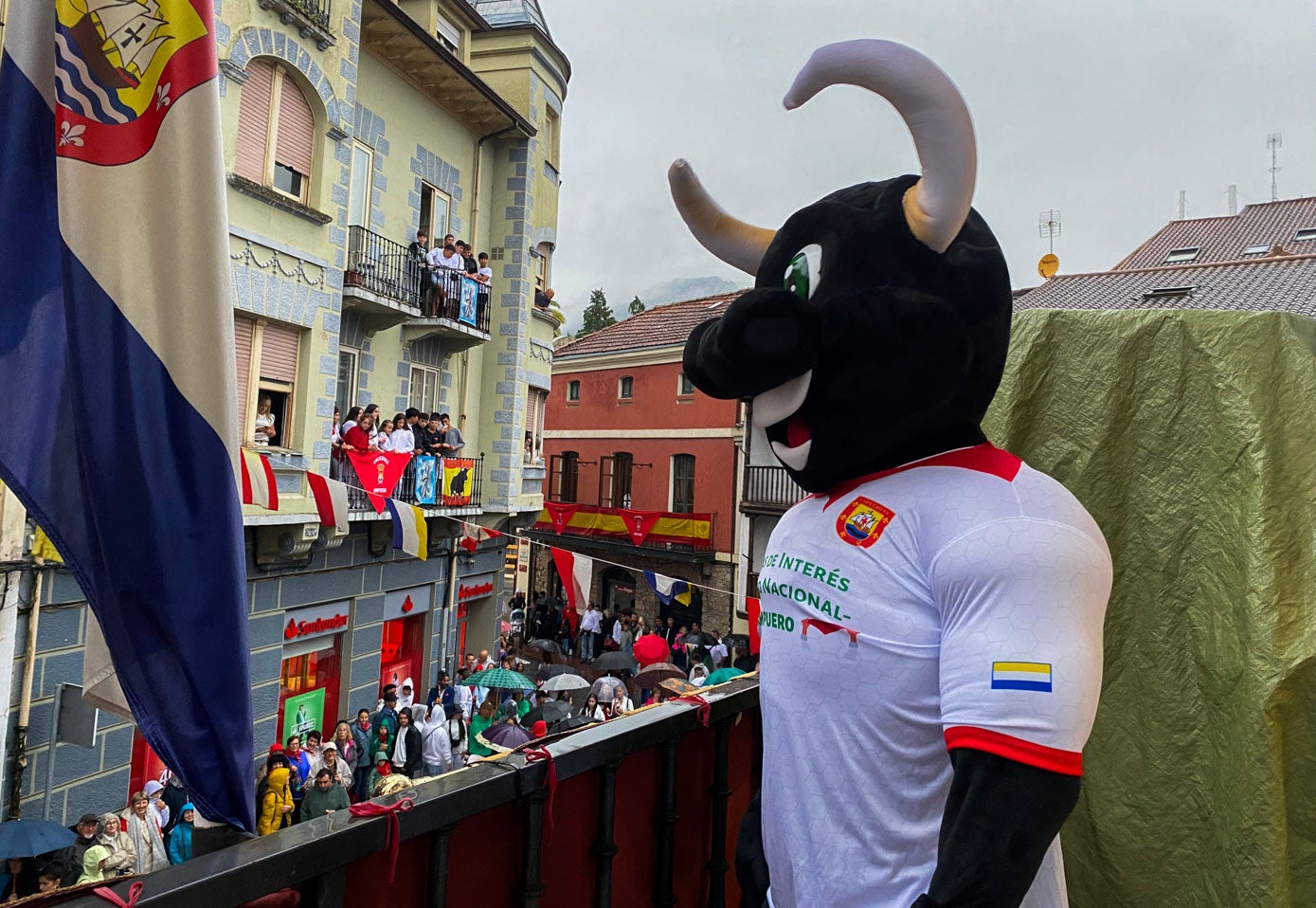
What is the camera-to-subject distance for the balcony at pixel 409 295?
38.9 feet

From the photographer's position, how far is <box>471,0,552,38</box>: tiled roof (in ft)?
52.2

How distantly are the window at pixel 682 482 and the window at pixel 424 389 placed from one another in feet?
34.2

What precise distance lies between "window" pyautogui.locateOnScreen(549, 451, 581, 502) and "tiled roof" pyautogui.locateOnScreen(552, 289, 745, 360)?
3.08m

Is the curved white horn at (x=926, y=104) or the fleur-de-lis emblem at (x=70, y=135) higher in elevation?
the curved white horn at (x=926, y=104)

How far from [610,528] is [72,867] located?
1907 cm

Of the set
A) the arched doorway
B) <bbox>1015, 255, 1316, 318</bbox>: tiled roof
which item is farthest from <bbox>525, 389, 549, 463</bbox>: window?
<bbox>1015, 255, 1316, 318</bbox>: tiled roof

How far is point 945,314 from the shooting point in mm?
1966

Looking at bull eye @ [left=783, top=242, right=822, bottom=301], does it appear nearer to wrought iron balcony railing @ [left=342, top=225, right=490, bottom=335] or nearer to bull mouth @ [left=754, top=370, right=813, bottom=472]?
bull mouth @ [left=754, top=370, right=813, bottom=472]

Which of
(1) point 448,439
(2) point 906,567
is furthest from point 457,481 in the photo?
(2) point 906,567

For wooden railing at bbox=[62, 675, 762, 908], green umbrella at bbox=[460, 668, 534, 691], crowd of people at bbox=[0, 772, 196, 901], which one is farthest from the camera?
green umbrella at bbox=[460, 668, 534, 691]

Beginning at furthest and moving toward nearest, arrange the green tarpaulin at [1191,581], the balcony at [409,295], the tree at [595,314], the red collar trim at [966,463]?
the tree at [595,314], the balcony at [409,295], the green tarpaulin at [1191,581], the red collar trim at [966,463]

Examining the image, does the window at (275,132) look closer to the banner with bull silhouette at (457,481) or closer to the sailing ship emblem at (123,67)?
the banner with bull silhouette at (457,481)

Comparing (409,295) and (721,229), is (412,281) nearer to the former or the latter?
(409,295)

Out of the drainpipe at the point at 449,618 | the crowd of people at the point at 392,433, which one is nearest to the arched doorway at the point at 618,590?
the drainpipe at the point at 449,618
